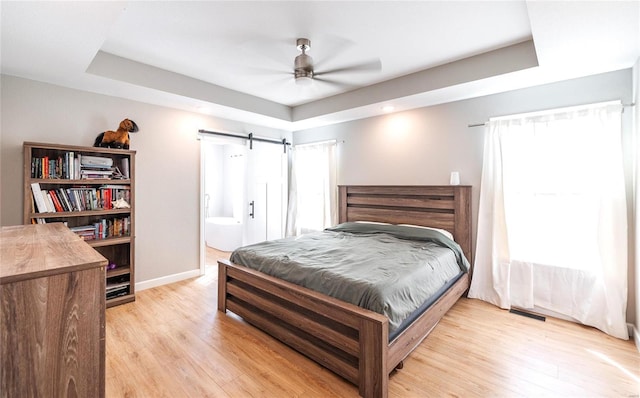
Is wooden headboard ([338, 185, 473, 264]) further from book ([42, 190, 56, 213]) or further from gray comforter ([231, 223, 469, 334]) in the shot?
book ([42, 190, 56, 213])

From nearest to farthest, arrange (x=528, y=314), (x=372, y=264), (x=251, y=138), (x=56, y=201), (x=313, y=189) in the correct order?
(x=372, y=264) < (x=56, y=201) < (x=528, y=314) < (x=251, y=138) < (x=313, y=189)

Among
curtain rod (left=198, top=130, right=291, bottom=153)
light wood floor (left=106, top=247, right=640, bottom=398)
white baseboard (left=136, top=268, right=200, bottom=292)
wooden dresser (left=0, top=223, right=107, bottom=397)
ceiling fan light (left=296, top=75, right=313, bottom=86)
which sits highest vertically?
ceiling fan light (left=296, top=75, right=313, bottom=86)

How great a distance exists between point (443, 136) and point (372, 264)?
2.18m

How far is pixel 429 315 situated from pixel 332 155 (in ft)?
10.1

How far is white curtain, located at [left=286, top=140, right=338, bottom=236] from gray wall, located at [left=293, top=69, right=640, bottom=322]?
8.1 inches

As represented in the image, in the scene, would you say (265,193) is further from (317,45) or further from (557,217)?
(557,217)

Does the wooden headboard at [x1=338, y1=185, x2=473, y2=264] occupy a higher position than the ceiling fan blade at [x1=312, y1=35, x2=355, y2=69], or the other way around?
the ceiling fan blade at [x1=312, y1=35, x2=355, y2=69]

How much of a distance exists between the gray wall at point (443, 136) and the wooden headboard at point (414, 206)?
13cm

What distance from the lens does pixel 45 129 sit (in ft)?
9.71

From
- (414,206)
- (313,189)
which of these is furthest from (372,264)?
(313,189)

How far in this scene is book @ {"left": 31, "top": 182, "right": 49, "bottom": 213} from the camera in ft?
8.84

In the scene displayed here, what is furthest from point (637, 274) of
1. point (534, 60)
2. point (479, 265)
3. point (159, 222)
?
point (159, 222)

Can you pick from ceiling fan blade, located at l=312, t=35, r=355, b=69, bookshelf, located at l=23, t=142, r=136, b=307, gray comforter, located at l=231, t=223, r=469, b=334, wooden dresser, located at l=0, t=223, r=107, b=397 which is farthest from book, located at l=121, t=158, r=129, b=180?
wooden dresser, located at l=0, t=223, r=107, b=397

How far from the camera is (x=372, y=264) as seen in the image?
96.3 inches
